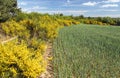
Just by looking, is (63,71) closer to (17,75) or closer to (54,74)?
(54,74)

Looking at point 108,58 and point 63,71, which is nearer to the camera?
point 63,71

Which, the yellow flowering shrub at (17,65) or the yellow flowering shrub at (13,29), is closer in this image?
the yellow flowering shrub at (17,65)

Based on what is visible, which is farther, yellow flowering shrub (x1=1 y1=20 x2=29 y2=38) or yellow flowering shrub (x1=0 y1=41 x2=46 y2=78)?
yellow flowering shrub (x1=1 y1=20 x2=29 y2=38)

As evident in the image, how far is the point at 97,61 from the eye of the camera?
525 inches

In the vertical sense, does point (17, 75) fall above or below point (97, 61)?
A: above

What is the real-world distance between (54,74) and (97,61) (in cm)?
341

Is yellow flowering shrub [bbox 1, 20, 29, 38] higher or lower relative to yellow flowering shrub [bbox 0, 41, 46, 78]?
lower

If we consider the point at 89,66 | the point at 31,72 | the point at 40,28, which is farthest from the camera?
the point at 40,28

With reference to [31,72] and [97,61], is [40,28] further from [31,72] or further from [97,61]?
[31,72]

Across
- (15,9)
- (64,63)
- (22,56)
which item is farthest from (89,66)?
(15,9)

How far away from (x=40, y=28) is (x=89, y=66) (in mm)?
12689

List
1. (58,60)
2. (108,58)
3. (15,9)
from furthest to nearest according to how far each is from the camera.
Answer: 1. (15,9)
2. (108,58)
3. (58,60)

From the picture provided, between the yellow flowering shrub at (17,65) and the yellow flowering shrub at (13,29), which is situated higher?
the yellow flowering shrub at (17,65)

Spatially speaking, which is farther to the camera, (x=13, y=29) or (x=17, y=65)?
(x=13, y=29)
